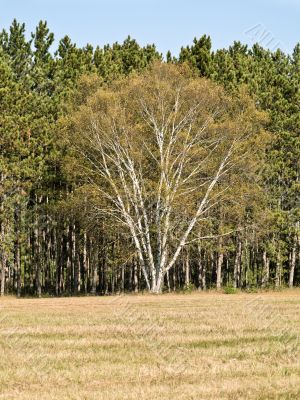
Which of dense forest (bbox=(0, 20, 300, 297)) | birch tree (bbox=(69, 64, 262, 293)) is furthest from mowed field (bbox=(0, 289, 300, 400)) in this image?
dense forest (bbox=(0, 20, 300, 297))

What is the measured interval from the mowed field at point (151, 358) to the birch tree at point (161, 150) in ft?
65.6

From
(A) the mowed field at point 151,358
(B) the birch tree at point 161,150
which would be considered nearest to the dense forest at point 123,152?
(B) the birch tree at point 161,150

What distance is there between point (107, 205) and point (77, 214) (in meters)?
2.24

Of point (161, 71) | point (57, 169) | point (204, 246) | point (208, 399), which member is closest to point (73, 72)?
point (57, 169)

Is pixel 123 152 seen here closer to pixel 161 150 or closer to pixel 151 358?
pixel 161 150

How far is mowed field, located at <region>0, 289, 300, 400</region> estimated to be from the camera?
898cm

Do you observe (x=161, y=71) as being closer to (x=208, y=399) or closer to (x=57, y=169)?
(x=57, y=169)

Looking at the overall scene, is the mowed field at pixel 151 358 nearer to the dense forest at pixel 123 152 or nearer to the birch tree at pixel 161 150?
the birch tree at pixel 161 150

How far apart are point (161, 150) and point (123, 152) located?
223cm

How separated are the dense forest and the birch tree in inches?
5.0

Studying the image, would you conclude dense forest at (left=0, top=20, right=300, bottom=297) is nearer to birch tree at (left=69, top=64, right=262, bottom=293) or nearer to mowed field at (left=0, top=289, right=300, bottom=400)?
birch tree at (left=69, top=64, right=262, bottom=293)

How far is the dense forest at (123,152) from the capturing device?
3856 centimetres

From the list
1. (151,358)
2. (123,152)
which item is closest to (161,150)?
(123,152)

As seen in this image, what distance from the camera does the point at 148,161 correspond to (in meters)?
40.1
